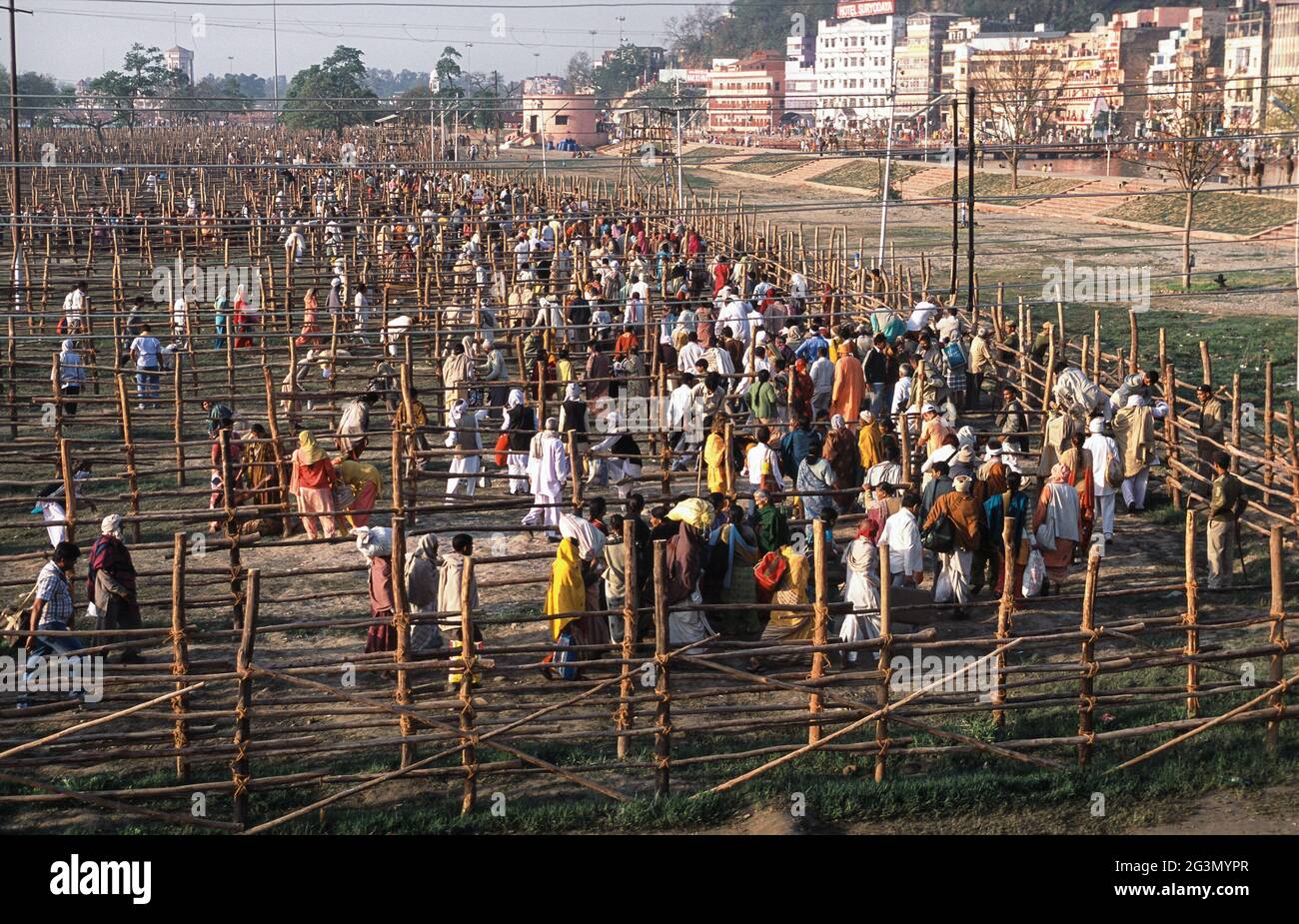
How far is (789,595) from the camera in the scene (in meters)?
10.8

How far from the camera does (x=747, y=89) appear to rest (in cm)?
9581

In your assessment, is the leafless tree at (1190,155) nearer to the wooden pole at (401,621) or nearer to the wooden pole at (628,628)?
the wooden pole at (628,628)

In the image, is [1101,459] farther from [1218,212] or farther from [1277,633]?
[1218,212]

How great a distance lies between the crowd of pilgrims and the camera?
10.6 m

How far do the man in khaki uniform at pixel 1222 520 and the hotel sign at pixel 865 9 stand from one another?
352ft

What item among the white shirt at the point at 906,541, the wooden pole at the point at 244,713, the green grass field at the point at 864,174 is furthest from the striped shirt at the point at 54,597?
the green grass field at the point at 864,174

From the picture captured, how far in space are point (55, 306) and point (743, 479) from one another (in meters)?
15.8

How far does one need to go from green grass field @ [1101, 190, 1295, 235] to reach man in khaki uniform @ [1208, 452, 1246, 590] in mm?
24071

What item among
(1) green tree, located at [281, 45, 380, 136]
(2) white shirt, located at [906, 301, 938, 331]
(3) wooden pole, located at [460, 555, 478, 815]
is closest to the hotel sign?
(1) green tree, located at [281, 45, 380, 136]

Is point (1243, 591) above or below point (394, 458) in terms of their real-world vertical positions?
below

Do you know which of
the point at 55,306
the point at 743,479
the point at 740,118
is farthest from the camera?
the point at 740,118

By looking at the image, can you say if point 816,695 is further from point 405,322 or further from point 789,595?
point 405,322

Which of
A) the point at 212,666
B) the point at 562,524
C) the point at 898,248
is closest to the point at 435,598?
the point at 562,524

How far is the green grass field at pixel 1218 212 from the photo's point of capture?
3516 centimetres
